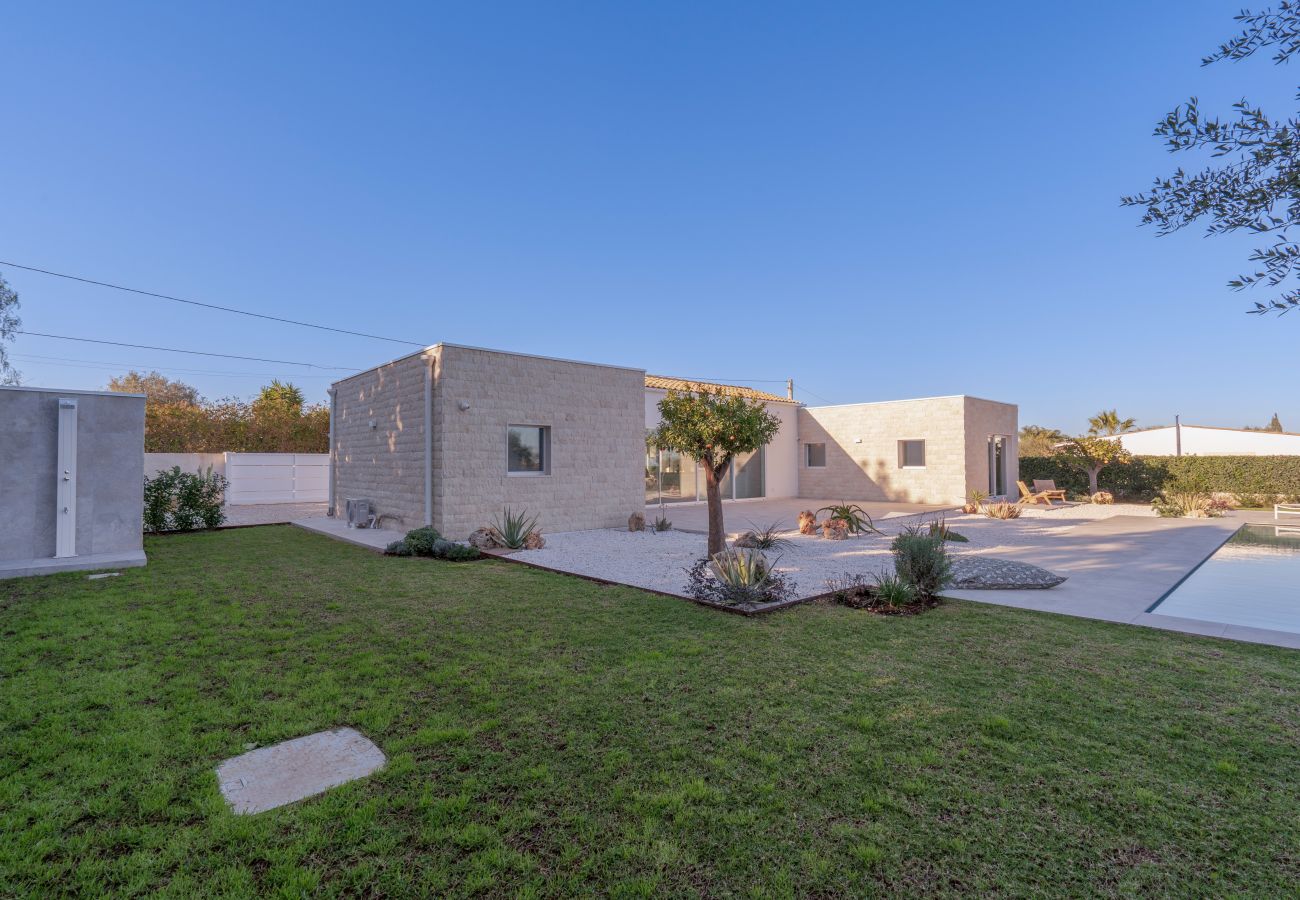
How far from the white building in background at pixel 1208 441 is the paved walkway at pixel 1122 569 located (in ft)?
65.0

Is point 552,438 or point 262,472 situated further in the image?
point 262,472

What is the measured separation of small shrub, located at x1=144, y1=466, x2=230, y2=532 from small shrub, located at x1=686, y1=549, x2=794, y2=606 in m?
11.9

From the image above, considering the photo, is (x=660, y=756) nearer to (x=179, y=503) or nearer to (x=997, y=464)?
(x=179, y=503)

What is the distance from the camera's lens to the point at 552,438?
11.9 meters

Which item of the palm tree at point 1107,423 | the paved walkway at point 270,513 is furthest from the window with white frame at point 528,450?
the palm tree at point 1107,423

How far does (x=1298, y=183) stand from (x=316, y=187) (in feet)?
62.7

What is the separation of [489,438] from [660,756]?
901 centimetres

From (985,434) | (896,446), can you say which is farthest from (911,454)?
(985,434)

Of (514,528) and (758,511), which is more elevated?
(514,528)

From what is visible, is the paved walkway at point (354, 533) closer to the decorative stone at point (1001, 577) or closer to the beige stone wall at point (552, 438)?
the beige stone wall at point (552, 438)

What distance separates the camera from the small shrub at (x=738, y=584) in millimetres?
5770

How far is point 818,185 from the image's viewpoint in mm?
14078

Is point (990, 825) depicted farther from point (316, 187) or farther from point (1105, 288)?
point (316, 187)

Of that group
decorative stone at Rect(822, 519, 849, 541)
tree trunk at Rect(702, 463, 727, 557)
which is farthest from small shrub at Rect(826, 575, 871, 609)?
decorative stone at Rect(822, 519, 849, 541)
